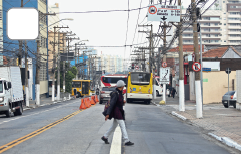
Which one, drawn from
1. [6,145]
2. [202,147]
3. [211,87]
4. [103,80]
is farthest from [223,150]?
[103,80]

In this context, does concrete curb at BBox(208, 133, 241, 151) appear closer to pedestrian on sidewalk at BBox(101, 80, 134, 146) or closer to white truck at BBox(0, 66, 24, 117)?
pedestrian on sidewalk at BBox(101, 80, 134, 146)

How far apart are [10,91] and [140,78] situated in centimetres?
1728

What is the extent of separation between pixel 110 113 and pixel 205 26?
121 m

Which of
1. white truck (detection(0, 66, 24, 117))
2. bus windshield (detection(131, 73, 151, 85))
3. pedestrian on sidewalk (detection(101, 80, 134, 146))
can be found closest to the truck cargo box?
white truck (detection(0, 66, 24, 117))

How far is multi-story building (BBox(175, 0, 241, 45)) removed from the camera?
12410 cm

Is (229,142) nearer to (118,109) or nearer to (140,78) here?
(118,109)

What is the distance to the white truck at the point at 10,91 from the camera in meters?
20.5

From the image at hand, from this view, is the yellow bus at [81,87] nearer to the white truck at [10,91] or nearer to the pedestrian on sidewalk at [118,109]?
the white truck at [10,91]

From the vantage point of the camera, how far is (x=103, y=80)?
43094 mm

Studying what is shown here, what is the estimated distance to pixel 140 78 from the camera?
3612cm

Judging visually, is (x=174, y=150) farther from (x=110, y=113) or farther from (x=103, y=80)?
(x=103, y=80)

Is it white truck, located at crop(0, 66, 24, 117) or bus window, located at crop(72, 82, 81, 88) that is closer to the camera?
white truck, located at crop(0, 66, 24, 117)

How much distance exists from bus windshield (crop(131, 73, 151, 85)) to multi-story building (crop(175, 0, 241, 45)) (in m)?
89.6

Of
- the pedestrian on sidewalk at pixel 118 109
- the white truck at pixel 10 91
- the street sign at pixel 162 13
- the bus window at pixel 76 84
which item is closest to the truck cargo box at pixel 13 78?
the white truck at pixel 10 91
